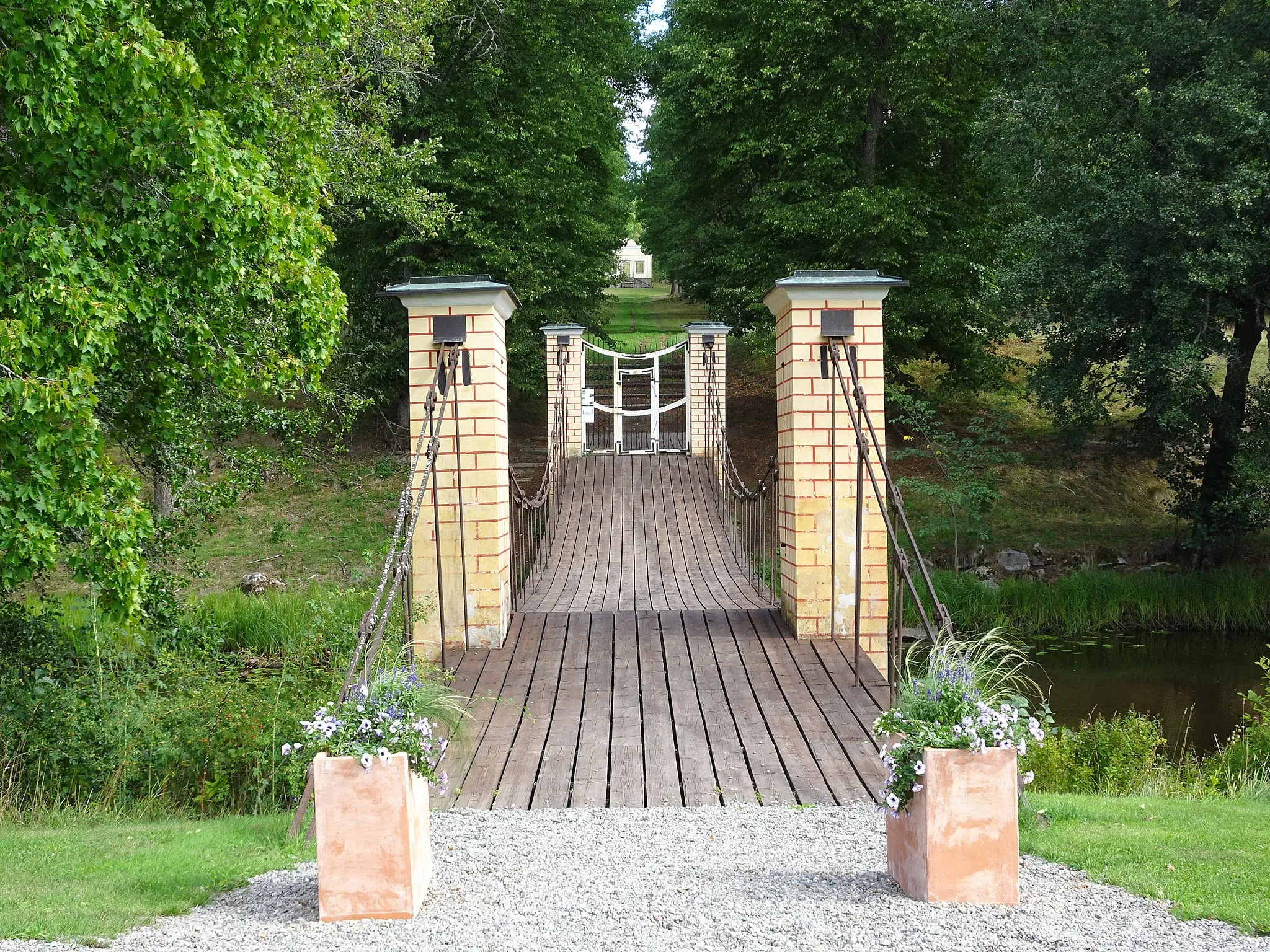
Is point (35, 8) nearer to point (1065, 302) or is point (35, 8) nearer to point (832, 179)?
point (1065, 302)

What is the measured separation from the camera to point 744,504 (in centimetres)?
1046

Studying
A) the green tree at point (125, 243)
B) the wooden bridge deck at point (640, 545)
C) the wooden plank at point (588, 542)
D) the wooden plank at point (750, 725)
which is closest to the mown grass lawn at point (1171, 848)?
the wooden plank at point (750, 725)

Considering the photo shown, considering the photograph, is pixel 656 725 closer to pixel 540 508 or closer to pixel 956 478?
pixel 540 508

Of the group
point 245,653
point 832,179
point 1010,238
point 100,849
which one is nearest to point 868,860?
point 100,849

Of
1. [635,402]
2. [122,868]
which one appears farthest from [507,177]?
[122,868]

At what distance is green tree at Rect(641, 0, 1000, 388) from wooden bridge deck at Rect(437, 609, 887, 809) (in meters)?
11.0

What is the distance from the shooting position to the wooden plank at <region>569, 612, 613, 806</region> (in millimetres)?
4270

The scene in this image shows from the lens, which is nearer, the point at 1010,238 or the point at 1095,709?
the point at 1095,709

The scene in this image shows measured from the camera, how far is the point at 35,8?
4816 mm

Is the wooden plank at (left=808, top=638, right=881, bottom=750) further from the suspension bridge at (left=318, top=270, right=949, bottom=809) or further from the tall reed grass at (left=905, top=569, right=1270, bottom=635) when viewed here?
the tall reed grass at (left=905, top=569, right=1270, bottom=635)

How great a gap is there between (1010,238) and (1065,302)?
116 cm

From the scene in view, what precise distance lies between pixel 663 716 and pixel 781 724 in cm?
57

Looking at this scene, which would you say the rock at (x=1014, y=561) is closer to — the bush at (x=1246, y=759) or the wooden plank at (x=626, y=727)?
the bush at (x=1246, y=759)

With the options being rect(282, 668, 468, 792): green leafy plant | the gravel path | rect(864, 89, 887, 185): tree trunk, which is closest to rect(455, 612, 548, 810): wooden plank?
the gravel path
